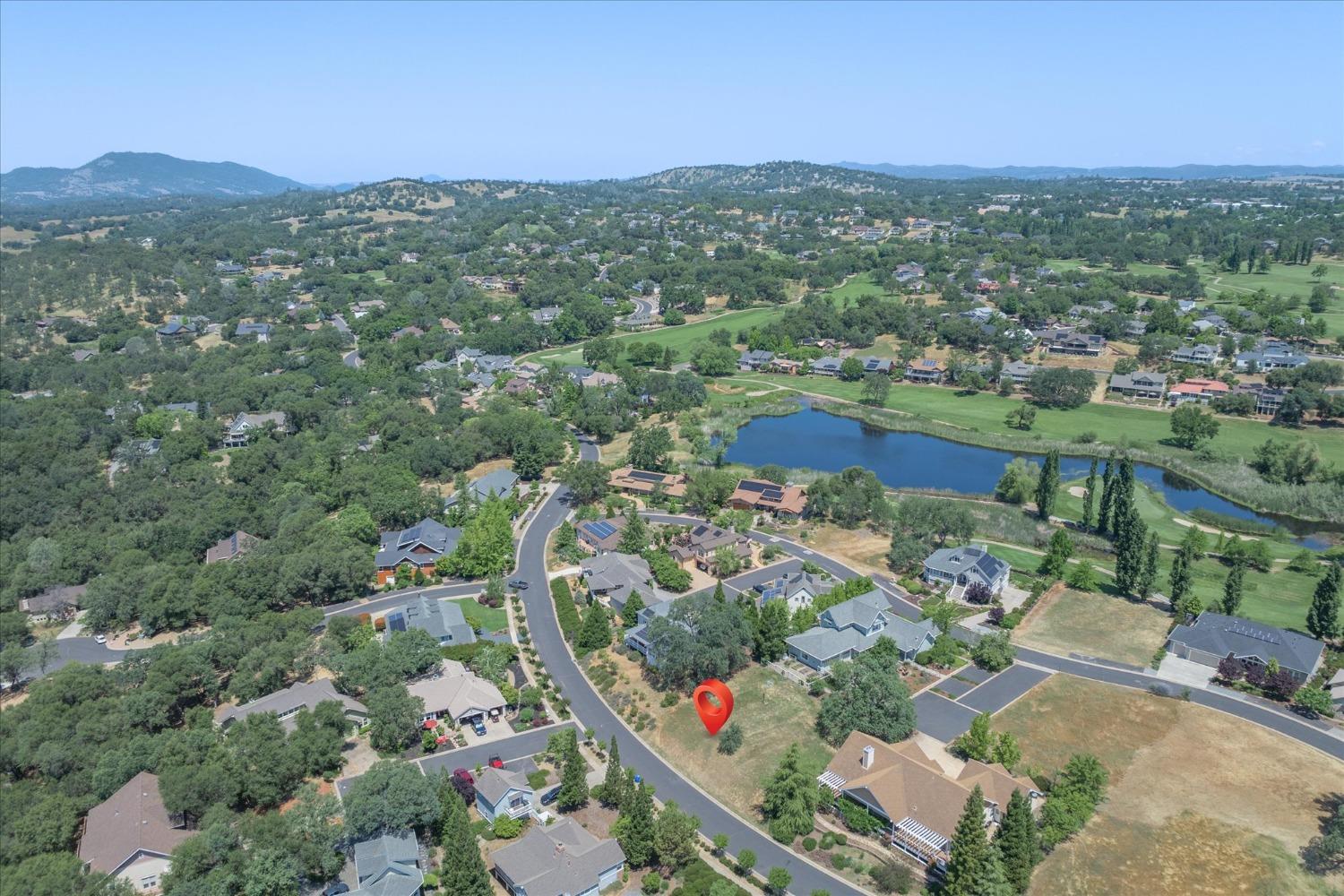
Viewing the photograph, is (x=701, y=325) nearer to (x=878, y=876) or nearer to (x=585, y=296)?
(x=585, y=296)

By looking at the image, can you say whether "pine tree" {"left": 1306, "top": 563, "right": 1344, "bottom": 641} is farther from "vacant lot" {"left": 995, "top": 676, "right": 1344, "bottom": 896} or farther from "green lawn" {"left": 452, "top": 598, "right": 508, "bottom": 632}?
"green lawn" {"left": 452, "top": 598, "right": 508, "bottom": 632}

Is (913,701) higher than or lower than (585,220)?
lower

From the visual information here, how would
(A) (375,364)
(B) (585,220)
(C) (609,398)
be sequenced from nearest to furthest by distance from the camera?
1. (C) (609,398)
2. (A) (375,364)
3. (B) (585,220)

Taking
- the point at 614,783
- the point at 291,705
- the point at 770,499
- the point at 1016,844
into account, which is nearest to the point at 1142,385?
the point at 770,499

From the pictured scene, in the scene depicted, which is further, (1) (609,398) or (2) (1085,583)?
(1) (609,398)

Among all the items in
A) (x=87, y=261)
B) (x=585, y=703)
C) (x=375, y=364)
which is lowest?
(x=585, y=703)

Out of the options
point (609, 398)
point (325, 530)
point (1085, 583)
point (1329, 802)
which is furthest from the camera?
point (609, 398)

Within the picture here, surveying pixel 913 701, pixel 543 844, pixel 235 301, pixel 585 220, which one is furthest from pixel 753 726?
pixel 585 220

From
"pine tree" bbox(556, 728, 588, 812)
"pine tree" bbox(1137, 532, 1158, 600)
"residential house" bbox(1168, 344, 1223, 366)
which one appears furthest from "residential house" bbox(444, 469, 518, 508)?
"residential house" bbox(1168, 344, 1223, 366)

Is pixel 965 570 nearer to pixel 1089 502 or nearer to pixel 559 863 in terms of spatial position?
pixel 1089 502
